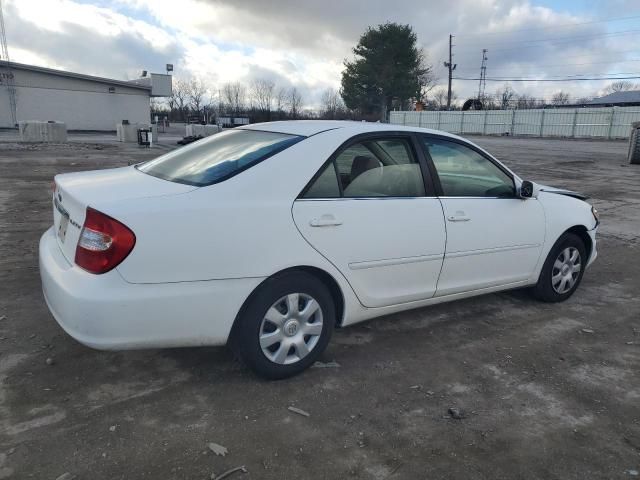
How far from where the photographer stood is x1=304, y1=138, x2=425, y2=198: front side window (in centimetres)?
335

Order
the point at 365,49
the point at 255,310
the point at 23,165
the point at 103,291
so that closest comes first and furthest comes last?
the point at 103,291, the point at 255,310, the point at 23,165, the point at 365,49

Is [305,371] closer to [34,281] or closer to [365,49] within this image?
[34,281]

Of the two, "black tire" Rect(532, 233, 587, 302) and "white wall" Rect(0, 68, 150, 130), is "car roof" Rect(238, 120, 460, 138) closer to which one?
"black tire" Rect(532, 233, 587, 302)

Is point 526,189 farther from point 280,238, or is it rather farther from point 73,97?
point 73,97

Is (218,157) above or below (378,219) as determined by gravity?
above

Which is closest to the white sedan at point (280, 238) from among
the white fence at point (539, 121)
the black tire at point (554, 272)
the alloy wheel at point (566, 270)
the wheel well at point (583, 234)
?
the black tire at point (554, 272)

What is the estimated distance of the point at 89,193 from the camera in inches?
118

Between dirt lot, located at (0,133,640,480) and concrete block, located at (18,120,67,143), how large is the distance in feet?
83.2

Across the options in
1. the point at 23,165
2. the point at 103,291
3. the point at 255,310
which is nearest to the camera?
the point at 103,291

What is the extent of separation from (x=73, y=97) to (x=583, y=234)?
136 ft

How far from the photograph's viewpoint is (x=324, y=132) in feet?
11.3

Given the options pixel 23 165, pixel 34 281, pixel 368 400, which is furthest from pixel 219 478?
pixel 23 165

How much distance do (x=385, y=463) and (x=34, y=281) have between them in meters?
3.90

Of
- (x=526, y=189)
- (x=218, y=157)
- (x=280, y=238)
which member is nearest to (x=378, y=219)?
(x=280, y=238)
